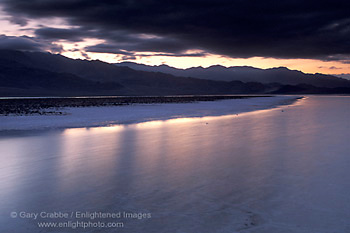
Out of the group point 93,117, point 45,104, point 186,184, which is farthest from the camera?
point 45,104

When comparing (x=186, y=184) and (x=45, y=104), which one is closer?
(x=186, y=184)

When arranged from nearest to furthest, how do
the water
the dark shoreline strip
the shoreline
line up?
the water < the shoreline < the dark shoreline strip

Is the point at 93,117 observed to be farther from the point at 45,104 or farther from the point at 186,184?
the point at 45,104

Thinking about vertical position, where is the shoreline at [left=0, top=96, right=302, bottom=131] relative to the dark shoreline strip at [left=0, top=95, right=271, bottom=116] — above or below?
below

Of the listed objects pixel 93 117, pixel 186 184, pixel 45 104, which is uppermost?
pixel 45 104

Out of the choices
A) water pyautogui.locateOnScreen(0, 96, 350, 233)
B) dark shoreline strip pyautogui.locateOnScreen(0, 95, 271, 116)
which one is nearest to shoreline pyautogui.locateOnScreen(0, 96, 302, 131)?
dark shoreline strip pyautogui.locateOnScreen(0, 95, 271, 116)

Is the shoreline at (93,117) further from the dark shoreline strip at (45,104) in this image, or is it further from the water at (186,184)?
the water at (186,184)

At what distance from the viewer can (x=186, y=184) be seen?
289 inches

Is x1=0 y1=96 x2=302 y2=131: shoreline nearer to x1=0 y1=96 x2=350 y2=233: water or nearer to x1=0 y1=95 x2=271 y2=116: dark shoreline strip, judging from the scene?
x1=0 y1=95 x2=271 y2=116: dark shoreline strip

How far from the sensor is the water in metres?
5.26

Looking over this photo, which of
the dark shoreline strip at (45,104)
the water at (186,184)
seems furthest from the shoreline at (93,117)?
the water at (186,184)

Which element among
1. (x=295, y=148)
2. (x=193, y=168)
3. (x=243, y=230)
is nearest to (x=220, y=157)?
(x=193, y=168)

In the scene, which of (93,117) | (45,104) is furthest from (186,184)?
(45,104)

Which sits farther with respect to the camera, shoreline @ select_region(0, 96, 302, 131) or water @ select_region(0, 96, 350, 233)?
shoreline @ select_region(0, 96, 302, 131)
